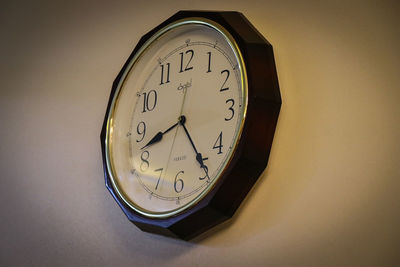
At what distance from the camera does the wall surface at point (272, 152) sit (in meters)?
0.95

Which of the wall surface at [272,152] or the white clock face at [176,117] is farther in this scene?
the white clock face at [176,117]

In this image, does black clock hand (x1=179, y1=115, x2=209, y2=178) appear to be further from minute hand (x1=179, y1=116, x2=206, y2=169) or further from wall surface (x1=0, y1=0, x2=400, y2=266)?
wall surface (x1=0, y1=0, x2=400, y2=266)

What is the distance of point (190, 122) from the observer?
1146mm

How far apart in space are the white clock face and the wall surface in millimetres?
100

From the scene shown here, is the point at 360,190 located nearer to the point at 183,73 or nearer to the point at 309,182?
the point at 309,182

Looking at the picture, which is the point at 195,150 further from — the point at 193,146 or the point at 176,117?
the point at 176,117

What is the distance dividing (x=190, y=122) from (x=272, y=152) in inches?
8.4

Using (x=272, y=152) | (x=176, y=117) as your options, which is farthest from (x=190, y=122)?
(x=272, y=152)

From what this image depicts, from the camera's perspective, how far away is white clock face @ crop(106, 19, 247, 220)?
107 centimetres

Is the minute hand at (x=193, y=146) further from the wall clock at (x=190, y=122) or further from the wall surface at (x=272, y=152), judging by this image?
the wall surface at (x=272, y=152)

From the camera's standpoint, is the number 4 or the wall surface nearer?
the wall surface

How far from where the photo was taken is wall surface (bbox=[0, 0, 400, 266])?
0.95 m

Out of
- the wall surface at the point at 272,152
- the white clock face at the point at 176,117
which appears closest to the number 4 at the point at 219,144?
the white clock face at the point at 176,117

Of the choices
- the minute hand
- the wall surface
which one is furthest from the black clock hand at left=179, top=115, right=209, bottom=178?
the wall surface
